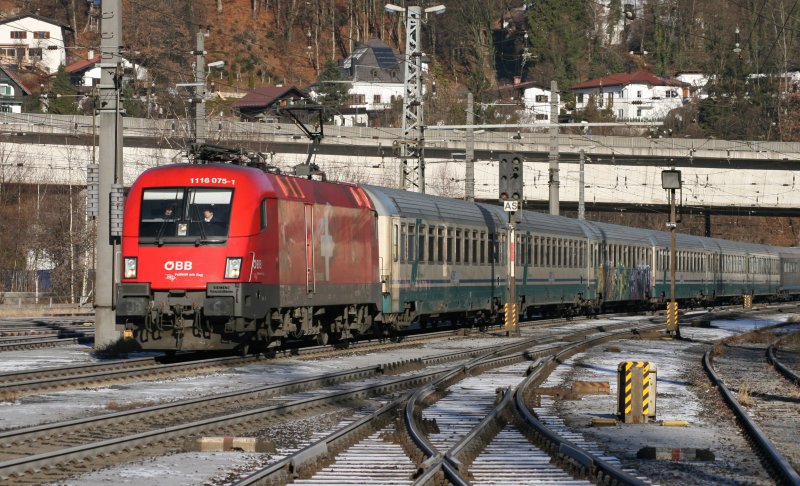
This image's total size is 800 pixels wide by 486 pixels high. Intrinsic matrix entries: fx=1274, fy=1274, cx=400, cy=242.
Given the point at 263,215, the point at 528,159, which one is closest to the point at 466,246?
the point at 263,215

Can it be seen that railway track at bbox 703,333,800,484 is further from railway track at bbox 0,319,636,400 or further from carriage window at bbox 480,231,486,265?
carriage window at bbox 480,231,486,265

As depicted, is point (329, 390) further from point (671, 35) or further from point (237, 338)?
point (671, 35)

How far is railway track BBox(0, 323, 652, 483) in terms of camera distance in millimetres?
10852

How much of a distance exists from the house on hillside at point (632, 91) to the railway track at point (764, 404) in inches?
5014

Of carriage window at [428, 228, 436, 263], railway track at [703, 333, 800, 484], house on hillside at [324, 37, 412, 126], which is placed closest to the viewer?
railway track at [703, 333, 800, 484]

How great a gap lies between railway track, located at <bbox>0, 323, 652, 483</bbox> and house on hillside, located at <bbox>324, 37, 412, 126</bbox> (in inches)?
4923

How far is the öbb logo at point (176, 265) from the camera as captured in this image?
20.9 m

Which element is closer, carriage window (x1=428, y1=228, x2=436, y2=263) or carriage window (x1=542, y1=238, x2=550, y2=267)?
carriage window (x1=428, y1=228, x2=436, y2=263)

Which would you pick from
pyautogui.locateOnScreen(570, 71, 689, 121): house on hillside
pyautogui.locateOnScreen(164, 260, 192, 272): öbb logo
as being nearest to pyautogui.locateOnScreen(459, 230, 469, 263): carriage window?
pyautogui.locateOnScreen(164, 260, 192, 272): öbb logo

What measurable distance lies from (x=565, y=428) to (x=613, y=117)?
129 metres

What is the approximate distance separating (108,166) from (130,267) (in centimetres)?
391

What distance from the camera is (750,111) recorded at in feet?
406

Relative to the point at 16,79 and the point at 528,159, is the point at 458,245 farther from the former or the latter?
the point at 16,79

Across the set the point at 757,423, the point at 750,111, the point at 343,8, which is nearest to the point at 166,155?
the point at 757,423
